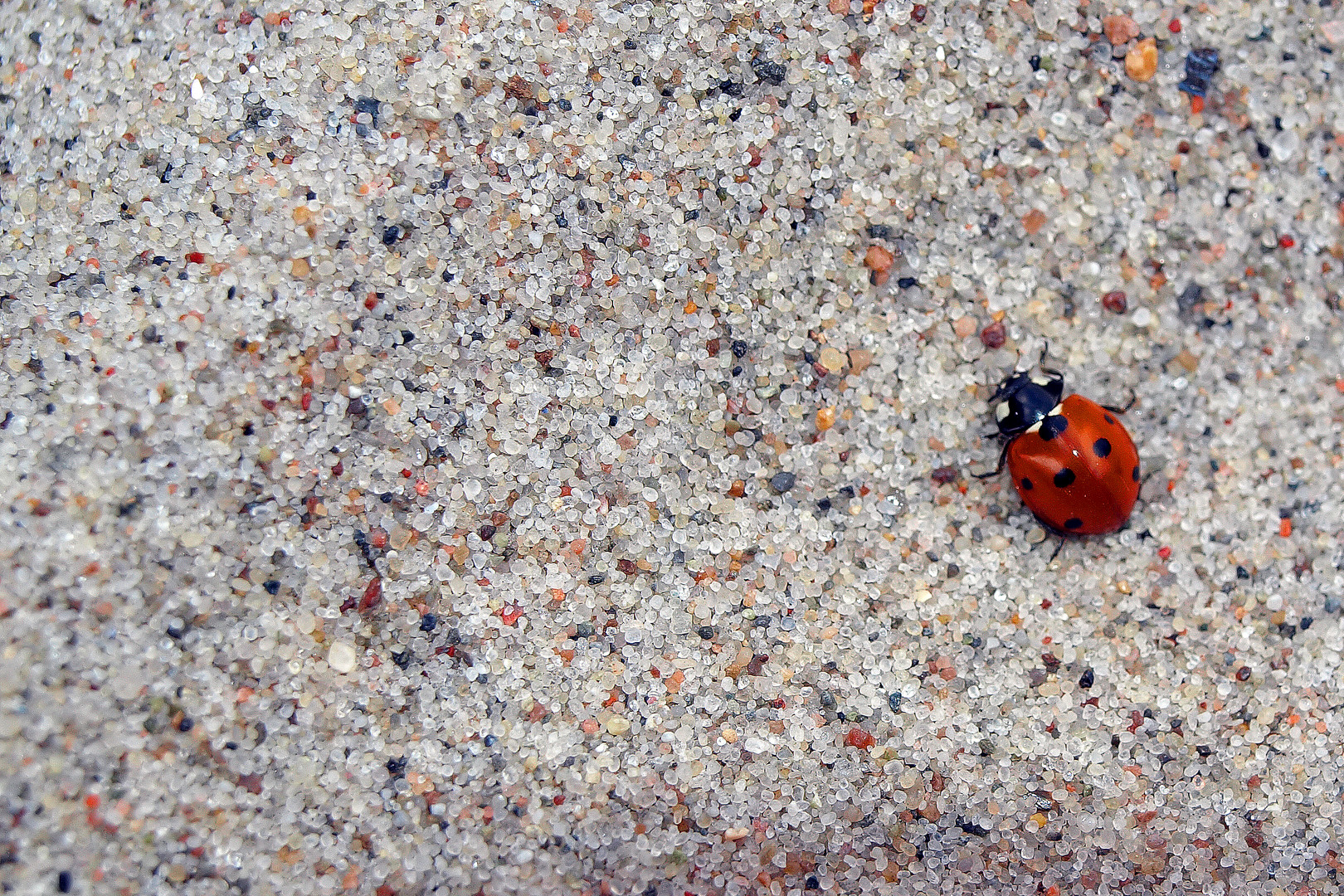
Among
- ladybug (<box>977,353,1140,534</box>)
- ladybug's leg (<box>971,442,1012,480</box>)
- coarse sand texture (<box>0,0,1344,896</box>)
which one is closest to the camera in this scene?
coarse sand texture (<box>0,0,1344,896</box>)

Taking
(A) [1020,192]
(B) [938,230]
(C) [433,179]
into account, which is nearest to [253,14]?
(C) [433,179]

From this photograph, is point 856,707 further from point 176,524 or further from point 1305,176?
point 1305,176

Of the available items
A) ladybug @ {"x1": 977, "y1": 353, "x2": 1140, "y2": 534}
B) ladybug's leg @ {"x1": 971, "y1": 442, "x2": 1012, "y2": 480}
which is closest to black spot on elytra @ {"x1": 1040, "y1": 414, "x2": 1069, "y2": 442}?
ladybug @ {"x1": 977, "y1": 353, "x2": 1140, "y2": 534}

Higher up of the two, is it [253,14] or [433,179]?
[253,14]

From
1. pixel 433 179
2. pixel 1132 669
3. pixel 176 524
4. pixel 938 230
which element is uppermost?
pixel 433 179

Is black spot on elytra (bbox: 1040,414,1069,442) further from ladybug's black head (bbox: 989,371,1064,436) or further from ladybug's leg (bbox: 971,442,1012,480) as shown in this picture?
ladybug's leg (bbox: 971,442,1012,480)

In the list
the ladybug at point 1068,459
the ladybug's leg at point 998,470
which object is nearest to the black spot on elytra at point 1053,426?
the ladybug at point 1068,459
